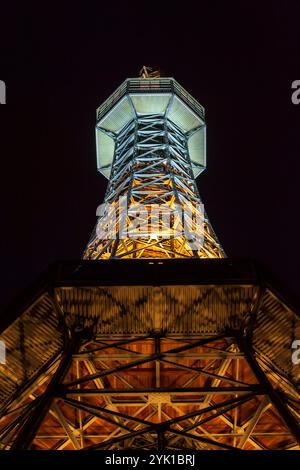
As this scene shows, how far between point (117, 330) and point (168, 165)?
21.9 m

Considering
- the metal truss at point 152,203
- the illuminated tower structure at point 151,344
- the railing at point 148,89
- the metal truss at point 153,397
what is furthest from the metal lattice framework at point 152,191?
the illuminated tower structure at point 151,344

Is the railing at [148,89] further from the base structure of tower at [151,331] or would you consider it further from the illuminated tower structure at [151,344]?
the base structure of tower at [151,331]

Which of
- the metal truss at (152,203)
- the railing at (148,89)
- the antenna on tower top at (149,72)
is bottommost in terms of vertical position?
the metal truss at (152,203)

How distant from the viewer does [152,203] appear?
3042 centimetres

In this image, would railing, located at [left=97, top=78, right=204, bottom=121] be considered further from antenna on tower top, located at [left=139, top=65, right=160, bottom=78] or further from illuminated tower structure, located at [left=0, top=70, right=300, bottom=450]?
illuminated tower structure, located at [left=0, top=70, right=300, bottom=450]

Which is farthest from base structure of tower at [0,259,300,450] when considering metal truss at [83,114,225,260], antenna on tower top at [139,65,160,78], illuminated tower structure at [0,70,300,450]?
antenna on tower top at [139,65,160,78]

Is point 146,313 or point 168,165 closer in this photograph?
point 146,313

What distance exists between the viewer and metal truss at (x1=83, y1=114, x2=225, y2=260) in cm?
2520

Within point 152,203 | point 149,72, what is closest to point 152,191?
point 152,203

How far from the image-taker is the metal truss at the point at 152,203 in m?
25.2
